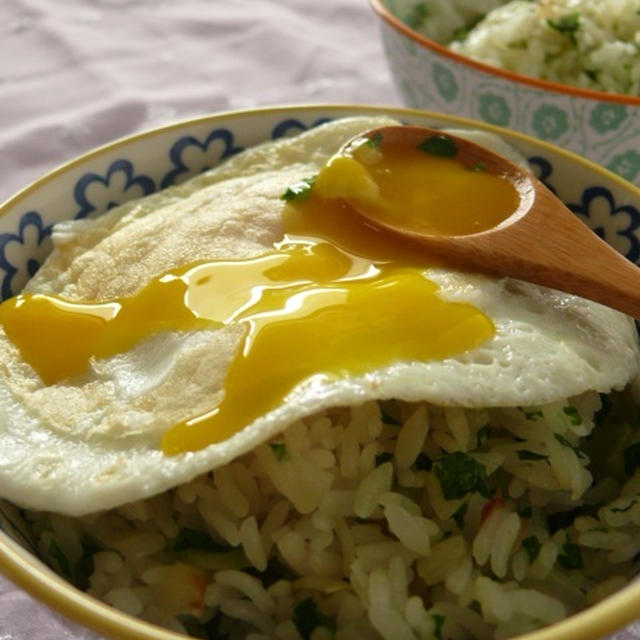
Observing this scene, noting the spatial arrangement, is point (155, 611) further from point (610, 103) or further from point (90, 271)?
point (610, 103)

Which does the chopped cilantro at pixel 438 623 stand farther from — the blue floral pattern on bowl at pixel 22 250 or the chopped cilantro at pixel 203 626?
the blue floral pattern on bowl at pixel 22 250

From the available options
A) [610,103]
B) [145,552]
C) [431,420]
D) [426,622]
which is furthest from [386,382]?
[610,103]

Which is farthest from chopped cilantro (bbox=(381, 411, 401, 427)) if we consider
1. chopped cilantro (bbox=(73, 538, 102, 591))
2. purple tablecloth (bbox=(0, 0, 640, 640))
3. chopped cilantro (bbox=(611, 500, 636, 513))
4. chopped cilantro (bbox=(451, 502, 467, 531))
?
purple tablecloth (bbox=(0, 0, 640, 640))

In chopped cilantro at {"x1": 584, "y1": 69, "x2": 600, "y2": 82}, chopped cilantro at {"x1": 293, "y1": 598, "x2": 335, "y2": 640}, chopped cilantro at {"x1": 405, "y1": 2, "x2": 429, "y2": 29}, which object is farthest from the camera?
chopped cilantro at {"x1": 405, "y1": 2, "x2": 429, "y2": 29}

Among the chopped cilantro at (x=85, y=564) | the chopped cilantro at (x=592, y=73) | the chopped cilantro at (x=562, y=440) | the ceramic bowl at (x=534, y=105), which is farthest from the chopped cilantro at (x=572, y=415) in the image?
the chopped cilantro at (x=592, y=73)

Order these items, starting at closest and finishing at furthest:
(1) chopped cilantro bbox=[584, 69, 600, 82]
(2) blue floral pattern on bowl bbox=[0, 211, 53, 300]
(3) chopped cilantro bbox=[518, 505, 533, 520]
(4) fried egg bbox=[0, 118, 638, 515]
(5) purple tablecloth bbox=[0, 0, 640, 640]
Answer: (4) fried egg bbox=[0, 118, 638, 515] < (3) chopped cilantro bbox=[518, 505, 533, 520] < (2) blue floral pattern on bowl bbox=[0, 211, 53, 300] < (1) chopped cilantro bbox=[584, 69, 600, 82] < (5) purple tablecloth bbox=[0, 0, 640, 640]

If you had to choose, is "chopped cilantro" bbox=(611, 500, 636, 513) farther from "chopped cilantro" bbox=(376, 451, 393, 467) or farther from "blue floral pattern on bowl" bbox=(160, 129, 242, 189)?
"blue floral pattern on bowl" bbox=(160, 129, 242, 189)

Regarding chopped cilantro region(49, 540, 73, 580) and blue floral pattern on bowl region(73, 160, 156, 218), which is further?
blue floral pattern on bowl region(73, 160, 156, 218)
